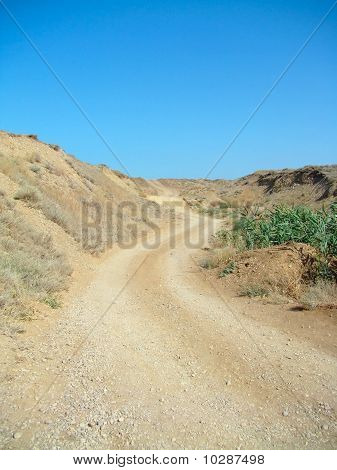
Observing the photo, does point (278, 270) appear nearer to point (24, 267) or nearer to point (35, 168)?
point (24, 267)

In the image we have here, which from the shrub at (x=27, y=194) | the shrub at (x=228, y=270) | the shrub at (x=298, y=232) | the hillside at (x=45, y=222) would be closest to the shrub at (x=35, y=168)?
the hillside at (x=45, y=222)

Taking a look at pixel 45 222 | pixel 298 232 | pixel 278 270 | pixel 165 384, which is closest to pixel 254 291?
pixel 278 270

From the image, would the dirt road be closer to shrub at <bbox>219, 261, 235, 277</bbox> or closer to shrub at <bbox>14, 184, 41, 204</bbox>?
shrub at <bbox>219, 261, 235, 277</bbox>

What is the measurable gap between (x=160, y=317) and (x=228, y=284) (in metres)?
3.11

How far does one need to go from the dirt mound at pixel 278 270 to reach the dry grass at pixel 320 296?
0.41 metres

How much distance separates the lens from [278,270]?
33.6 feet

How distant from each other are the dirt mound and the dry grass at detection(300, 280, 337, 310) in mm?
405

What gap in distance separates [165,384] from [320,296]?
4.50m

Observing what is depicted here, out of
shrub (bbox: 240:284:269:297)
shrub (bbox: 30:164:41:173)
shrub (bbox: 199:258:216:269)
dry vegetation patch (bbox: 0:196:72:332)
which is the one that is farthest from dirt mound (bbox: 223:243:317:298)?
shrub (bbox: 30:164:41:173)

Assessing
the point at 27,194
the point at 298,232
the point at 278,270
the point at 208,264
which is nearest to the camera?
the point at 278,270

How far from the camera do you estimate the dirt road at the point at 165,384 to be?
4.36m

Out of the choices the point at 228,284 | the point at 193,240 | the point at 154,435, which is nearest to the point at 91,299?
the point at 228,284

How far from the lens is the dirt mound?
971 centimetres
